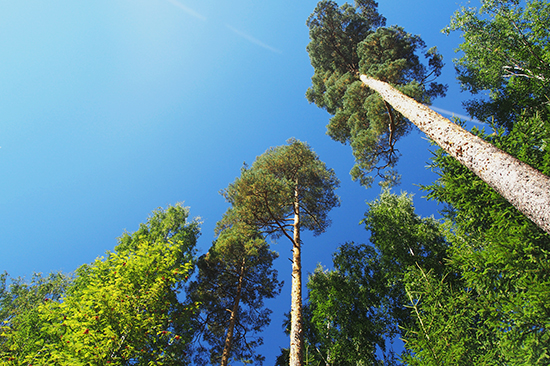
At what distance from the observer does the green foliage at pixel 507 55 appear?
8.52m

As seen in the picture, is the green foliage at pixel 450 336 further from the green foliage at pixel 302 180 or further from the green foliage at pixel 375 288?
the green foliage at pixel 302 180

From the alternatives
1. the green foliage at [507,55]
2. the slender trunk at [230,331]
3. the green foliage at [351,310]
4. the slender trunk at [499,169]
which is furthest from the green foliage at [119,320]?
the green foliage at [507,55]

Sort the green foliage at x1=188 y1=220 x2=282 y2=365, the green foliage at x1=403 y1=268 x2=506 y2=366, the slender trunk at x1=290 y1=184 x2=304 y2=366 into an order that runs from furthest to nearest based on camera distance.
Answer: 1. the green foliage at x1=188 y1=220 x2=282 y2=365
2. the slender trunk at x1=290 y1=184 x2=304 y2=366
3. the green foliage at x1=403 y1=268 x2=506 y2=366

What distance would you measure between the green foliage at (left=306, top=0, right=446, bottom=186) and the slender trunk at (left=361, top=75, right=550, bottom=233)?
295 cm

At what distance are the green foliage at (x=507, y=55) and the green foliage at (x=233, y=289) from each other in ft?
41.8

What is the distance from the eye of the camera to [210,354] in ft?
42.1

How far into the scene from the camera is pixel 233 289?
46.1 feet

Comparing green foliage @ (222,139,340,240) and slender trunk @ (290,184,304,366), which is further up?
green foliage @ (222,139,340,240)

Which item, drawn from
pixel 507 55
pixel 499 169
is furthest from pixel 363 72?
pixel 499 169

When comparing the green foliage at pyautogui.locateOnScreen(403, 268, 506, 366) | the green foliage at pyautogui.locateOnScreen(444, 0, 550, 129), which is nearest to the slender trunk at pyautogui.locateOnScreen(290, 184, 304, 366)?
the green foliage at pyautogui.locateOnScreen(403, 268, 506, 366)

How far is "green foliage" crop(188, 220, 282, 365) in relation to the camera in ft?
41.9

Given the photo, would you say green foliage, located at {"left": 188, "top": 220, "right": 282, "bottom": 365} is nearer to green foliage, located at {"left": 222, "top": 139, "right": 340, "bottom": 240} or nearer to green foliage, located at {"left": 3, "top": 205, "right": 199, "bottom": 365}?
green foliage, located at {"left": 222, "top": 139, "right": 340, "bottom": 240}

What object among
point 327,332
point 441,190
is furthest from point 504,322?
point 327,332

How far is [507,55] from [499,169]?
→ 1130cm
